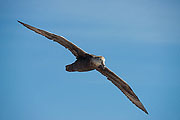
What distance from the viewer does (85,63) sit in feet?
58.5

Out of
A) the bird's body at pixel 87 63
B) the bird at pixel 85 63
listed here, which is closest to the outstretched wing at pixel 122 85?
the bird at pixel 85 63

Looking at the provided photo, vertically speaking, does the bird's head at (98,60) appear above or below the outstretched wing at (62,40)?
below

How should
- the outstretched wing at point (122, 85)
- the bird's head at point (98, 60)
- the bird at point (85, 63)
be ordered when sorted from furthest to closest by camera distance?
the outstretched wing at point (122, 85)
the bird's head at point (98, 60)
the bird at point (85, 63)

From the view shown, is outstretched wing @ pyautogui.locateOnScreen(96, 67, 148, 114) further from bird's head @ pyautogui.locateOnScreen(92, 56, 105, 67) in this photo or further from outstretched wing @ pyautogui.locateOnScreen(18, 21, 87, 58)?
outstretched wing @ pyautogui.locateOnScreen(18, 21, 87, 58)

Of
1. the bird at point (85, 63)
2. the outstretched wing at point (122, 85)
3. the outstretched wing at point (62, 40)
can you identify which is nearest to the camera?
the outstretched wing at point (62, 40)

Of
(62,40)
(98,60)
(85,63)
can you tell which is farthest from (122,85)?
(62,40)

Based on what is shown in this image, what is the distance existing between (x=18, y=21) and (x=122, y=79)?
5904 mm

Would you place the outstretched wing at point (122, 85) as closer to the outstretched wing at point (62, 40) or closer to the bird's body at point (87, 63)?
the bird's body at point (87, 63)

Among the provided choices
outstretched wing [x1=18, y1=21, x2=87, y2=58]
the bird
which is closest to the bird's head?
the bird

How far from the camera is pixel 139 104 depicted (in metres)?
19.7

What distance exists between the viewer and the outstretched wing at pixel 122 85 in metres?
19.1

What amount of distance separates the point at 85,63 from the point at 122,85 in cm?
273

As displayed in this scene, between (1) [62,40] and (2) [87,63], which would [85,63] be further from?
(1) [62,40]

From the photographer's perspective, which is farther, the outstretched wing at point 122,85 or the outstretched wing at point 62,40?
the outstretched wing at point 122,85
